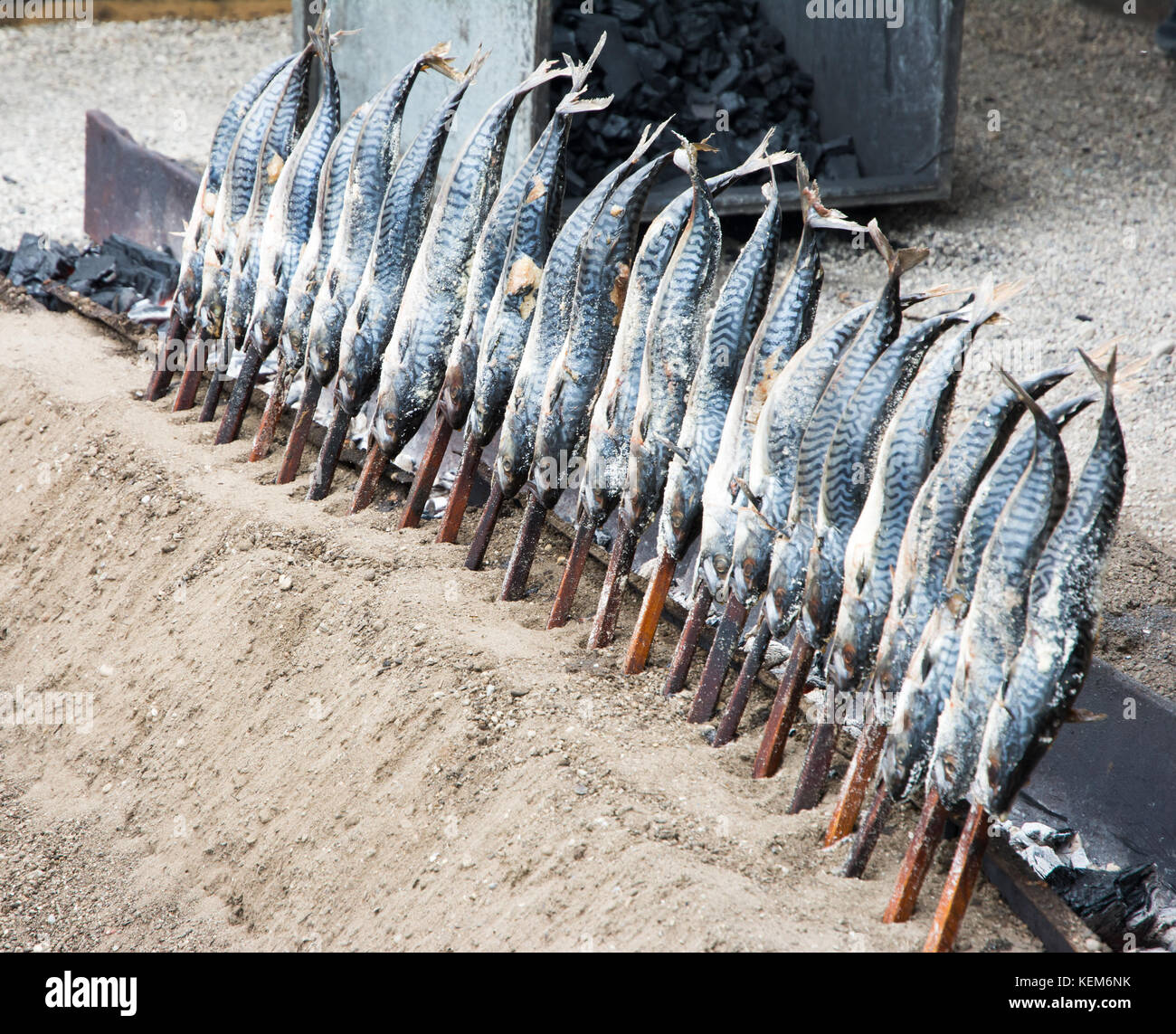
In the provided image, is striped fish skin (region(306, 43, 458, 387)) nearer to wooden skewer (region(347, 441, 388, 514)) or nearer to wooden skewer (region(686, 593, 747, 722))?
wooden skewer (region(347, 441, 388, 514))

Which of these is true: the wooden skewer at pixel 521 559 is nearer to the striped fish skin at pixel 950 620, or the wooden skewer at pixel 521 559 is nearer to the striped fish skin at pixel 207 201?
the striped fish skin at pixel 950 620

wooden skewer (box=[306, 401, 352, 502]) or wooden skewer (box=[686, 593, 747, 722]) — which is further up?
wooden skewer (box=[306, 401, 352, 502])

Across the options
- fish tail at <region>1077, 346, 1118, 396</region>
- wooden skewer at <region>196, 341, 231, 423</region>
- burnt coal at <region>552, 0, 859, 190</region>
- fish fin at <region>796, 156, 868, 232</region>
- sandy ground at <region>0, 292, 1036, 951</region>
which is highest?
burnt coal at <region>552, 0, 859, 190</region>

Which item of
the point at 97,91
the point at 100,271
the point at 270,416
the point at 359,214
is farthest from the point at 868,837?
the point at 97,91

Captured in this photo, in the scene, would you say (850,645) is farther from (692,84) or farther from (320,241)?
(692,84)

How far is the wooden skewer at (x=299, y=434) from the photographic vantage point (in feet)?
11.9

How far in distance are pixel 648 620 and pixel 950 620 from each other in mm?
891

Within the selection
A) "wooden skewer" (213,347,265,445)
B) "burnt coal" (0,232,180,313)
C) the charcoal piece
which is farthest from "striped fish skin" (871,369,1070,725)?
the charcoal piece

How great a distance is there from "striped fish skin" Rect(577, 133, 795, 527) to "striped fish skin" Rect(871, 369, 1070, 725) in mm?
827

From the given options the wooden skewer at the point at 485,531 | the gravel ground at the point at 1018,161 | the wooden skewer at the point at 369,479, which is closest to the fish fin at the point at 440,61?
the wooden skewer at the point at 369,479

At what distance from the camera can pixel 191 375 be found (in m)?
4.04

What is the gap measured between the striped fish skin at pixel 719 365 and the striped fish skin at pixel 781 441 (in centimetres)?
18

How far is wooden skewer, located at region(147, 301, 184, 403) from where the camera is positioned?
4129 millimetres
